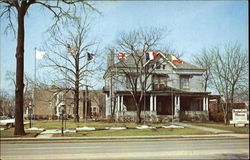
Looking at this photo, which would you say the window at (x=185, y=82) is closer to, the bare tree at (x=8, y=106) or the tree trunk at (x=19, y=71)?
the bare tree at (x=8, y=106)

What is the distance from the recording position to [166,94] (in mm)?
25375

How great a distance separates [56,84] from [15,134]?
9.54 meters

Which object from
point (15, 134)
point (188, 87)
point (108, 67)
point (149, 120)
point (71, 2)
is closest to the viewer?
point (71, 2)

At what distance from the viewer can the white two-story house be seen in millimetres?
23766

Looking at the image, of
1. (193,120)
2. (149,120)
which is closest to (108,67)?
(149,120)

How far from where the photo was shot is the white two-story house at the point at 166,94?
23.8m

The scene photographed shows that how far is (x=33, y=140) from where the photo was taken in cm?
1108

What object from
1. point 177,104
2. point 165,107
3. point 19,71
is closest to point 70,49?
point 19,71

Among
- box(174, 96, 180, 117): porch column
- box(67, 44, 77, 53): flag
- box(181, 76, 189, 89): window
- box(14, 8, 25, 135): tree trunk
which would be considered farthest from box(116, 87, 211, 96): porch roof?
box(14, 8, 25, 135): tree trunk

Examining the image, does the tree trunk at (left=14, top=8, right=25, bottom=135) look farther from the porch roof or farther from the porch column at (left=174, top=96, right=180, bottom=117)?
the porch column at (left=174, top=96, right=180, bottom=117)

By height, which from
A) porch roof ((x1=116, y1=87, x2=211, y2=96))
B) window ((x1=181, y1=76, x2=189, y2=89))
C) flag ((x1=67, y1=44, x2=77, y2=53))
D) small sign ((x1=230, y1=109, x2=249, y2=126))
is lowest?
small sign ((x1=230, y1=109, x2=249, y2=126))

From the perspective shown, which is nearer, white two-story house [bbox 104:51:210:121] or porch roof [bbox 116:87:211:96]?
white two-story house [bbox 104:51:210:121]

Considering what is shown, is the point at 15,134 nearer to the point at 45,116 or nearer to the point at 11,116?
the point at 11,116

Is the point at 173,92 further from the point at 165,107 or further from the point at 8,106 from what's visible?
the point at 8,106
